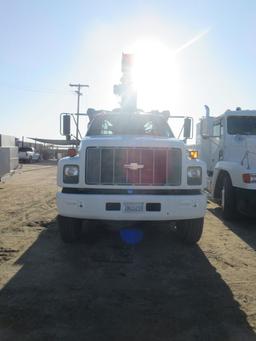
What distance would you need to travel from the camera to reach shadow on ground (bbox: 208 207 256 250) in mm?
8102

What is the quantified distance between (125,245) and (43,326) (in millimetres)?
3392

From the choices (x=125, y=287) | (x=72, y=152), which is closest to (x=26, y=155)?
(x=72, y=152)

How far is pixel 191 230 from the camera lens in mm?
7332

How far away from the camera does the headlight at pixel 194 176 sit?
6836mm

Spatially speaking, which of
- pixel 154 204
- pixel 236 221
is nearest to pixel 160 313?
pixel 154 204

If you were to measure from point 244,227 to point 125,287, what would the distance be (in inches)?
184

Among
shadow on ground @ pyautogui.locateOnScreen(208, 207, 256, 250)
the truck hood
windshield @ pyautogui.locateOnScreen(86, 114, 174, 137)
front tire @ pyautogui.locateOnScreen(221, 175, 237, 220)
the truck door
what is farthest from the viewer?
the truck door

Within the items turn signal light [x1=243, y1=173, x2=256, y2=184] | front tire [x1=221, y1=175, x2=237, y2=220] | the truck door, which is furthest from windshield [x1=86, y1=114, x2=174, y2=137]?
the truck door

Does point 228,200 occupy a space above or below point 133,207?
below

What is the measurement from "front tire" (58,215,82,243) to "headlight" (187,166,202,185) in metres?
1.82

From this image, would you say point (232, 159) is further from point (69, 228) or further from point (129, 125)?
point (69, 228)

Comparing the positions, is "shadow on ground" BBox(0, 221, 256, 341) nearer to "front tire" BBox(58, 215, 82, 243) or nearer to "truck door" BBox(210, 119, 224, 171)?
"front tire" BBox(58, 215, 82, 243)

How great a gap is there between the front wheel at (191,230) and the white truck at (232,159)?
215 cm

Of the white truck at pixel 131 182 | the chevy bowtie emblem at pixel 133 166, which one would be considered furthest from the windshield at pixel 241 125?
A: the chevy bowtie emblem at pixel 133 166
